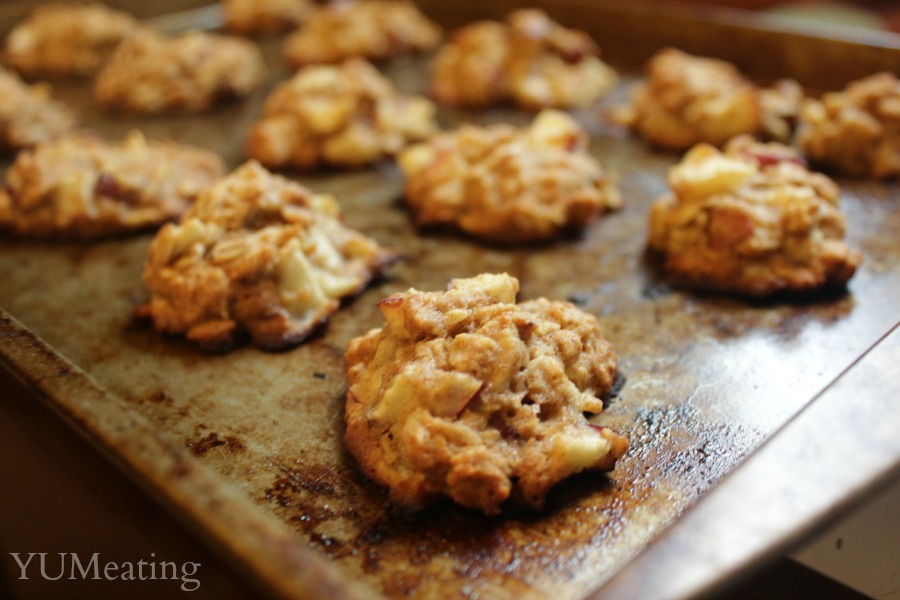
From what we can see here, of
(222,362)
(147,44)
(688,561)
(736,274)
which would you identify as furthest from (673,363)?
(147,44)

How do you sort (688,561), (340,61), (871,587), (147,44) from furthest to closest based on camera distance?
1. (340,61)
2. (147,44)
3. (871,587)
4. (688,561)

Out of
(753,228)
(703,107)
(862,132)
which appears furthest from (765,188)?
(703,107)

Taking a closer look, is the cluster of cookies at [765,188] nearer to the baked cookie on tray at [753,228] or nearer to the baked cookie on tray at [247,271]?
the baked cookie on tray at [753,228]

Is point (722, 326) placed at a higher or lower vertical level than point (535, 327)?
lower

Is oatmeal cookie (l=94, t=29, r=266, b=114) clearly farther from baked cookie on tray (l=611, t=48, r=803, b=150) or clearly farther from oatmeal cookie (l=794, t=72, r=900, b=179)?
oatmeal cookie (l=794, t=72, r=900, b=179)

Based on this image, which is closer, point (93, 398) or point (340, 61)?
point (93, 398)

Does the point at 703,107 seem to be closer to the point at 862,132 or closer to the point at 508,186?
the point at 862,132

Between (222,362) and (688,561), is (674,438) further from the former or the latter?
(222,362)
